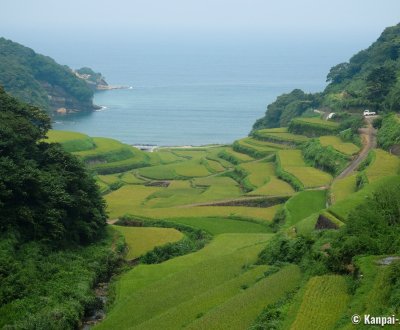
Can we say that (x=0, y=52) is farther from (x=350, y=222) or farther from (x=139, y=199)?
(x=350, y=222)

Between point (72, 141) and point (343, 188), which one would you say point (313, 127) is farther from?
point (72, 141)

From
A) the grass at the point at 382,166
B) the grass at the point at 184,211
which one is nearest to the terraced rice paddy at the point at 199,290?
the grass at the point at 184,211

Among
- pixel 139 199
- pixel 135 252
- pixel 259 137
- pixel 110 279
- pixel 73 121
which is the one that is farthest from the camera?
pixel 73 121

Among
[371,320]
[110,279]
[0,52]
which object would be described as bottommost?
[110,279]

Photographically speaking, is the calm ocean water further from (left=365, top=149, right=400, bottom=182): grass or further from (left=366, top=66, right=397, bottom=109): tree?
(left=365, top=149, right=400, bottom=182): grass

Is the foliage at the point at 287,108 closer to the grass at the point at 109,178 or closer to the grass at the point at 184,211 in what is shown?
the grass at the point at 109,178

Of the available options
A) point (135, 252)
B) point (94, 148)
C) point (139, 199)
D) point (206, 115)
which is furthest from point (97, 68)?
point (135, 252)

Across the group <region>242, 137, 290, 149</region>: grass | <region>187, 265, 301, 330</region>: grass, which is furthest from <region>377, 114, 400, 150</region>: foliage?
<region>187, 265, 301, 330</region>: grass
